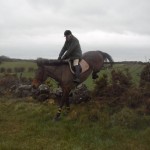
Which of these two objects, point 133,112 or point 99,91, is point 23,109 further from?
point 133,112

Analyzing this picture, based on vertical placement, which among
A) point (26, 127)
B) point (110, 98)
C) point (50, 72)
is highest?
point (50, 72)

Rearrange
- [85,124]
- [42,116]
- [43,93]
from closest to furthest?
[85,124] → [42,116] → [43,93]

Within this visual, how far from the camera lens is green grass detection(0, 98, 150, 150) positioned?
404 inches

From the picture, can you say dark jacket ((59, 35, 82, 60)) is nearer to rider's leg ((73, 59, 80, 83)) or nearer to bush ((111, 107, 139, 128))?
rider's leg ((73, 59, 80, 83))

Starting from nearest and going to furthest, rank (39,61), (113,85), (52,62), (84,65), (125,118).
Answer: (125,118), (39,61), (52,62), (84,65), (113,85)

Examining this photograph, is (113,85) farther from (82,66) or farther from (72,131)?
(72,131)

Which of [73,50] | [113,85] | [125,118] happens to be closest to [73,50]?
[73,50]

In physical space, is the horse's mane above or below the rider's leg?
above

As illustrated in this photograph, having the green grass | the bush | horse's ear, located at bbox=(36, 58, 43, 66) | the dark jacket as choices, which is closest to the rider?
the dark jacket

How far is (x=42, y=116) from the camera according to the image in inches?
576

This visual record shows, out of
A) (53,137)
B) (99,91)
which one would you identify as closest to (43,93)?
(99,91)

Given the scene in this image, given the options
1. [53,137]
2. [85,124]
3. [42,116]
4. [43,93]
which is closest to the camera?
[53,137]

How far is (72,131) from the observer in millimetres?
12055

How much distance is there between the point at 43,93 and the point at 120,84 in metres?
4.40
